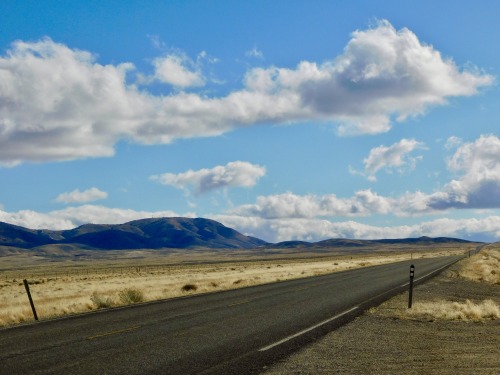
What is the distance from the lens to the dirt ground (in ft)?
29.1

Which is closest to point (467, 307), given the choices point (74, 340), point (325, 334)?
point (325, 334)

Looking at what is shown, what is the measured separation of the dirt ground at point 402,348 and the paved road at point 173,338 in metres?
0.61

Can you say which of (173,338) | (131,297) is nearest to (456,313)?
(173,338)

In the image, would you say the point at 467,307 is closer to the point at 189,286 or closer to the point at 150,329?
the point at 150,329

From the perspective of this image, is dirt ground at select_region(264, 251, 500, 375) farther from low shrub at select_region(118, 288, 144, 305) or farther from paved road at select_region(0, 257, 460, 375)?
low shrub at select_region(118, 288, 144, 305)

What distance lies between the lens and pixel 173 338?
12.1 meters

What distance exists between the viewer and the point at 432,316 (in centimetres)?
1594

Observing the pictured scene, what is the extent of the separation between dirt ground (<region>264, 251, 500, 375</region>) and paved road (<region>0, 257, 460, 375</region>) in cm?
61

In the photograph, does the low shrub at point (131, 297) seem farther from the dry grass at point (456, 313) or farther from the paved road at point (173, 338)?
Answer: the dry grass at point (456, 313)

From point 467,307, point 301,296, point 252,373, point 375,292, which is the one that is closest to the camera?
point 252,373

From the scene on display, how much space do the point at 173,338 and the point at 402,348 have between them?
5.12 m

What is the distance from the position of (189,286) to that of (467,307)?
1784cm

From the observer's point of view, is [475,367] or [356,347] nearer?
[475,367]

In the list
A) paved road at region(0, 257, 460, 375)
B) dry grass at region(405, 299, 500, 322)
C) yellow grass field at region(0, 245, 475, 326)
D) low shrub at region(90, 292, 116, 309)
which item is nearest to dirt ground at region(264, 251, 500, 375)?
dry grass at region(405, 299, 500, 322)
